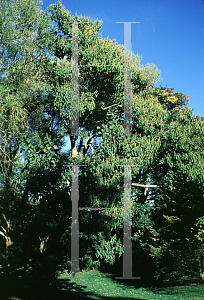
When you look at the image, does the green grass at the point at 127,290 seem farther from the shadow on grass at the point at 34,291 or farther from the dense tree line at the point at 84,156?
the dense tree line at the point at 84,156

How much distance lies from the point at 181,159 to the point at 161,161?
39.8 inches

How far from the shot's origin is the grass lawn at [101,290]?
11.8 meters

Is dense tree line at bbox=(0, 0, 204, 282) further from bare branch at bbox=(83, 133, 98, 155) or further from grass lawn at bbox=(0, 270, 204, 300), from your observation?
grass lawn at bbox=(0, 270, 204, 300)

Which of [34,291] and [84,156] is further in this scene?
[84,156]

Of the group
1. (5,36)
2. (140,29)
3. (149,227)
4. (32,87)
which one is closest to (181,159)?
(149,227)

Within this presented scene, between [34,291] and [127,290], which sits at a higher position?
[34,291]

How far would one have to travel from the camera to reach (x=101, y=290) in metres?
15.6

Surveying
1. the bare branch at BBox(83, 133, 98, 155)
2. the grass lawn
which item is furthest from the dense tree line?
Result: the grass lawn

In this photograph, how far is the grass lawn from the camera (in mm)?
11750

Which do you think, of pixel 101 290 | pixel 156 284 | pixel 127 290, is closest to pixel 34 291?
pixel 101 290

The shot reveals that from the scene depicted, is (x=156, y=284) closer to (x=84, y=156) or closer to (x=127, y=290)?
(x=127, y=290)

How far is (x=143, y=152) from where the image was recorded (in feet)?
46.6

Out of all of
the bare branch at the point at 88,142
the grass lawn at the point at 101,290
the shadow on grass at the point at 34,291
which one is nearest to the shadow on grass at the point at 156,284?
the grass lawn at the point at 101,290

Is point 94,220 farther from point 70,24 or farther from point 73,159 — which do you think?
point 70,24
